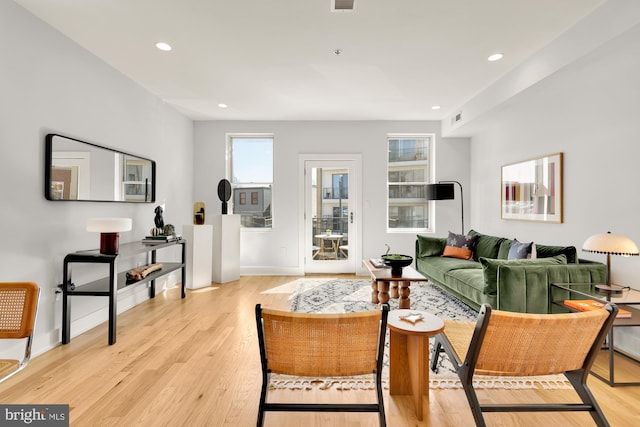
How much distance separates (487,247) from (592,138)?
181 centimetres

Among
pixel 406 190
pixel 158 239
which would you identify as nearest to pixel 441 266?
pixel 406 190

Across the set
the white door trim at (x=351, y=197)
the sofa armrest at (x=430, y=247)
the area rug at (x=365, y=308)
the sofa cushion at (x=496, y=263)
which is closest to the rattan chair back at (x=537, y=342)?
→ the area rug at (x=365, y=308)

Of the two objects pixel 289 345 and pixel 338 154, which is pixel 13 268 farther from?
pixel 338 154

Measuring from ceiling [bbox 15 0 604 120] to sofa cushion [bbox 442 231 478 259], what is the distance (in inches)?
80.0

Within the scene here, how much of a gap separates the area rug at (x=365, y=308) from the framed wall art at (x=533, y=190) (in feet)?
4.72

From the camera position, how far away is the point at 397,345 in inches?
82.0

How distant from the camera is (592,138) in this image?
125 inches

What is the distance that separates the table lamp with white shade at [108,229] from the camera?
2.86 metres

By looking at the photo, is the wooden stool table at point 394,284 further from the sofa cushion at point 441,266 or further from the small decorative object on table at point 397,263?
the sofa cushion at point 441,266

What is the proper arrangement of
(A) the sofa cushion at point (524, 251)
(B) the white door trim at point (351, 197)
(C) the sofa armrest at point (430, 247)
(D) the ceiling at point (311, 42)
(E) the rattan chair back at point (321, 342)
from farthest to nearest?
(B) the white door trim at point (351, 197) → (C) the sofa armrest at point (430, 247) → (A) the sofa cushion at point (524, 251) → (D) the ceiling at point (311, 42) → (E) the rattan chair back at point (321, 342)

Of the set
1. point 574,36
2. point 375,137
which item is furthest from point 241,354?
point 375,137

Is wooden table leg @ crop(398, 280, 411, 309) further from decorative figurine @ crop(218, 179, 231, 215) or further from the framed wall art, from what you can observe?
decorative figurine @ crop(218, 179, 231, 215)

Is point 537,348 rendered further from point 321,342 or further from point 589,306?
point 589,306

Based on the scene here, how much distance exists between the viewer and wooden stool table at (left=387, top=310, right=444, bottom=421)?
188 cm
